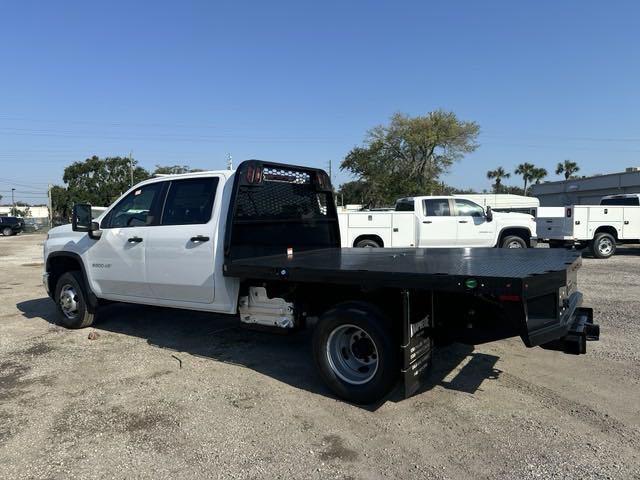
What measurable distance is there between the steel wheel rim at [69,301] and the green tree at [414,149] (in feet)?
146

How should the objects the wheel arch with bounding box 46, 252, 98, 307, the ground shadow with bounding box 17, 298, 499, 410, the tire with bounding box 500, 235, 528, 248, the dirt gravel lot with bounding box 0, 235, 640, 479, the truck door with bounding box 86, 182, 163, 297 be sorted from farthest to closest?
the tire with bounding box 500, 235, 528, 248 → the wheel arch with bounding box 46, 252, 98, 307 → the truck door with bounding box 86, 182, 163, 297 → the ground shadow with bounding box 17, 298, 499, 410 → the dirt gravel lot with bounding box 0, 235, 640, 479

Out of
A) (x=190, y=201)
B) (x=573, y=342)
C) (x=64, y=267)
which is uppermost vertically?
(x=190, y=201)

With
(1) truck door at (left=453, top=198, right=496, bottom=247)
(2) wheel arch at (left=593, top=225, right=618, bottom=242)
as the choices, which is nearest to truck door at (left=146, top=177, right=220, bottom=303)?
(1) truck door at (left=453, top=198, right=496, bottom=247)

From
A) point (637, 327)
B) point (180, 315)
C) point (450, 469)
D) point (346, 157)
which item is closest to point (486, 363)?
point (450, 469)

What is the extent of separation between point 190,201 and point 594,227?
1459 cm

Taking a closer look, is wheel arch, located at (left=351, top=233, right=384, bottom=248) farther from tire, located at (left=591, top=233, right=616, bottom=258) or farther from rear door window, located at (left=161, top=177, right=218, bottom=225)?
rear door window, located at (left=161, top=177, right=218, bottom=225)

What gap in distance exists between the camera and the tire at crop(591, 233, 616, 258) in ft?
53.1

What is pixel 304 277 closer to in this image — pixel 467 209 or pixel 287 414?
pixel 287 414

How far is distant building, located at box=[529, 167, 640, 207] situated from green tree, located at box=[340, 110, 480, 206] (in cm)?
899

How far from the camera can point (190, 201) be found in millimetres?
5785

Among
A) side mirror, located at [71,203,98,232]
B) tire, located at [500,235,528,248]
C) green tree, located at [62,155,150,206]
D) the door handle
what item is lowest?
tire, located at [500,235,528,248]

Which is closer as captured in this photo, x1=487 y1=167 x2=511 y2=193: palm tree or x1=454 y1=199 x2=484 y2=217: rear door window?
x1=454 y1=199 x2=484 y2=217: rear door window

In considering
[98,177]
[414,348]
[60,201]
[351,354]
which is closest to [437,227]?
[351,354]

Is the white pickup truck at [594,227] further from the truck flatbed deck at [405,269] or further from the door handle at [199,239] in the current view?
the door handle at [199,239]
